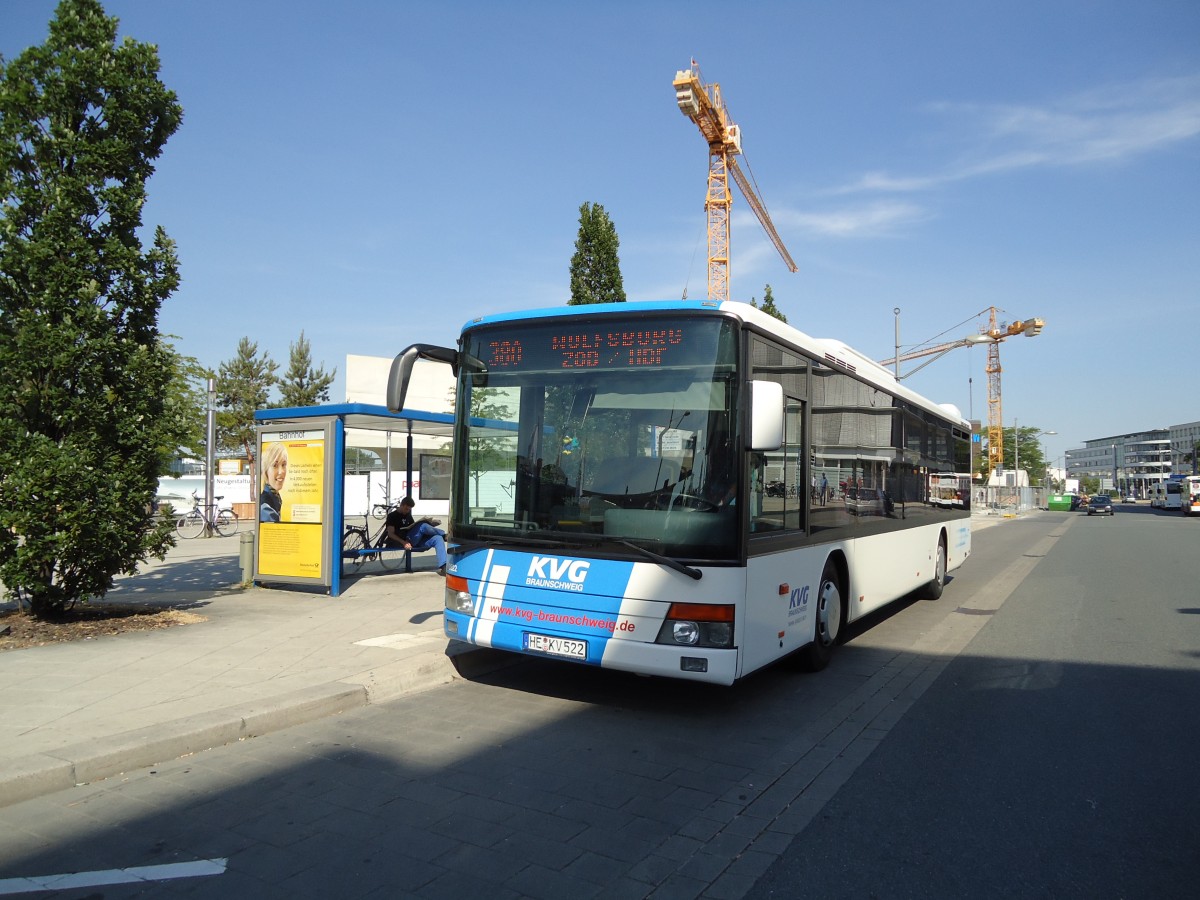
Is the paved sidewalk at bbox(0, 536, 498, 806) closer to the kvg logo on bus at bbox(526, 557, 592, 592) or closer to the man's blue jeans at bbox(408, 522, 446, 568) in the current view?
the kvg logo on bus at bbox(526, 557, 592, 592)

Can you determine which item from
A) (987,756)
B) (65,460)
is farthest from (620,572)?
(65,460)

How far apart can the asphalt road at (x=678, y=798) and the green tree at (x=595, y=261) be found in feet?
42.1

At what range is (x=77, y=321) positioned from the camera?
8.50 metres

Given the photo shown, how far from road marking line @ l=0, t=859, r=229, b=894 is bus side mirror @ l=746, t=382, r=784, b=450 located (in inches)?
159

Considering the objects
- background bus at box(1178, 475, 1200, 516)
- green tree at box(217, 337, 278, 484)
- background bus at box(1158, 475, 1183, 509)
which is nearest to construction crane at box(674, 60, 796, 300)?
green tree at box(217, 337, 278, 484)

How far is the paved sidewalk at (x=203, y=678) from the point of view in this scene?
5.12 meters

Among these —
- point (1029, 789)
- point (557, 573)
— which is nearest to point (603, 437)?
point (557, 573)

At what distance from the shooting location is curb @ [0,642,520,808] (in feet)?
15.5

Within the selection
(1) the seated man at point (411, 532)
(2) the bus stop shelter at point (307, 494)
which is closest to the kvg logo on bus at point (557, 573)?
(2) the bus stop shelter at point (307, 494)

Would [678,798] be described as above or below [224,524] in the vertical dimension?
below

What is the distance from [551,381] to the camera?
657 centimetres

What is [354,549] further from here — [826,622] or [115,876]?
[115,876]

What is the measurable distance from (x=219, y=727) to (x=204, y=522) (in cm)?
1996

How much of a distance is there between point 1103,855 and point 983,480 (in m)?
85.1
